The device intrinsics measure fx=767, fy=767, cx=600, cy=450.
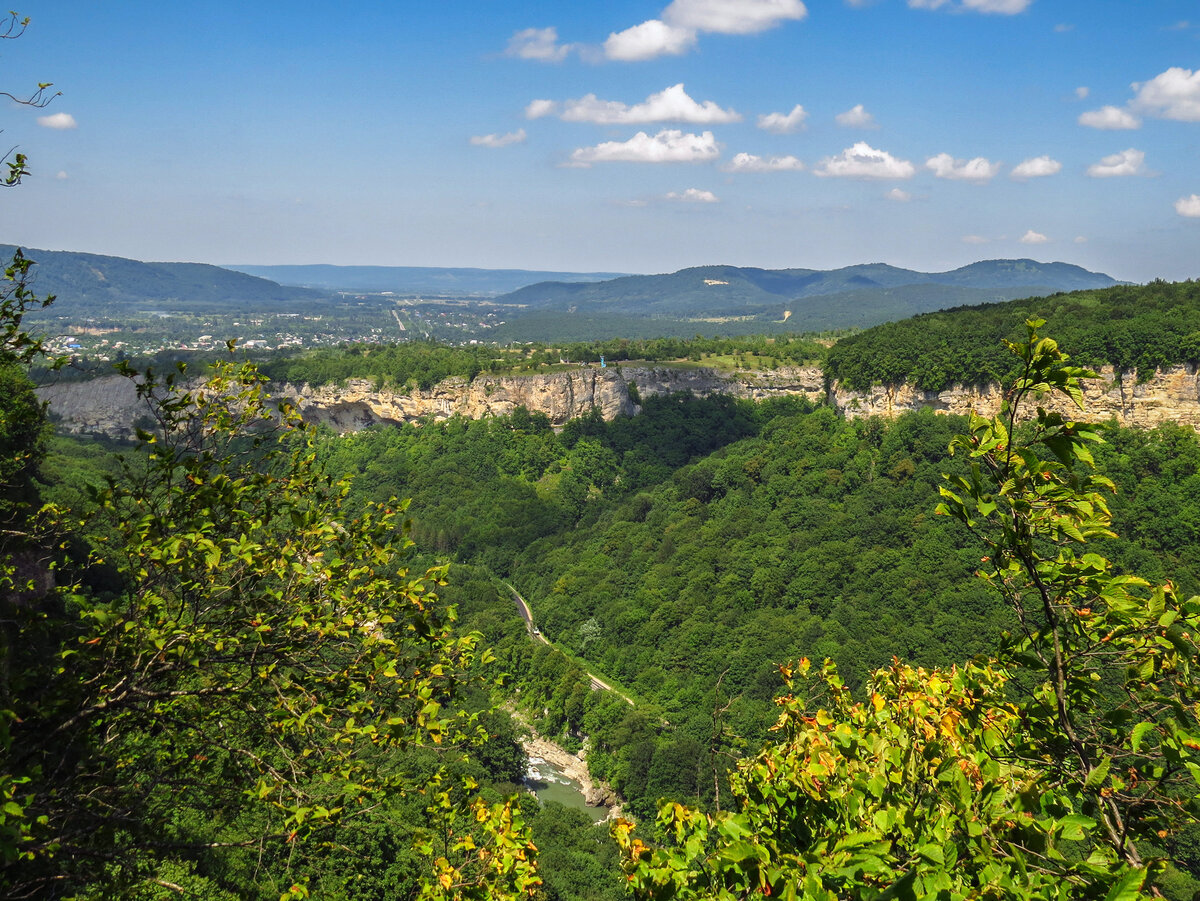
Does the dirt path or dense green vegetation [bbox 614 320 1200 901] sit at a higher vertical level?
dense green vegetation [bbox 614 320 1200 901]

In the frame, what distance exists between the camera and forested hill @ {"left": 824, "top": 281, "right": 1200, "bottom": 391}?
4294cm

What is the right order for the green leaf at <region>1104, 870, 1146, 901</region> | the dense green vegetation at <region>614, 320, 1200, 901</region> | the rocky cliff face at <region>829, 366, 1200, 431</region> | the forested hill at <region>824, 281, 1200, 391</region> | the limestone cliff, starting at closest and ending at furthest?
the green leaf at <region>1104, 870, 1146, 901</region> → the dense green vegetation at <region>614, 320, 1200, 901</region> → the rocky cliff face at <region>829, 366, 1200, 431</region> → the forested hill at <region>824, 281, 1200, 391</region> → the limestone cliff

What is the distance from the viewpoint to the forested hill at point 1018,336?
42.9 metres

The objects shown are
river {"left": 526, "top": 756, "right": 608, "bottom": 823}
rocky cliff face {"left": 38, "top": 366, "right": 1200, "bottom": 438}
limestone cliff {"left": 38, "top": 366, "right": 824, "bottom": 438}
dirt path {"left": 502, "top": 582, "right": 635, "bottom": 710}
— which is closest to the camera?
river {"left": 526, "top": 756, "right": 608, "bottom": 823}

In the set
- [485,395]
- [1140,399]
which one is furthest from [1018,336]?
[485,395]

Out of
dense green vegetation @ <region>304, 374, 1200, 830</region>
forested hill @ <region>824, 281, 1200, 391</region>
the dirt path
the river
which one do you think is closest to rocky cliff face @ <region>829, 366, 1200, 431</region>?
forested hill @ <region>824, 281, 1200, 391</region>

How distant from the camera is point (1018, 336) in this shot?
1898 inches

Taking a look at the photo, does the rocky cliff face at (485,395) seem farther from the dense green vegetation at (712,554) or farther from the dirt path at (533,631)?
the dirt path at (533,631)

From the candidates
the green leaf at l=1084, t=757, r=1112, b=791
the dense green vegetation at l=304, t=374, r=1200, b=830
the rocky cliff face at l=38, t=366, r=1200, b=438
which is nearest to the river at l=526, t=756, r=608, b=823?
the dense green vegetation at l=304, t=374, r=1200, b=830

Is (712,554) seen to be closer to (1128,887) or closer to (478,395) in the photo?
(478,395)

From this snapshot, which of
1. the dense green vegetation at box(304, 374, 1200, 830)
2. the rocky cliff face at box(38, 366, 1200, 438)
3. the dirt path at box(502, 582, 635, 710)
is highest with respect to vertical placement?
the rocky cliff face at box(38, 366, 1200, 438)

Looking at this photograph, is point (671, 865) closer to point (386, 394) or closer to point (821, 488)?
point (821, 488)

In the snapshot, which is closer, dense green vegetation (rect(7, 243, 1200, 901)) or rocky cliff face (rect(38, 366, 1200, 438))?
dense green vegetation (rect(7, 243, 1200, 901))

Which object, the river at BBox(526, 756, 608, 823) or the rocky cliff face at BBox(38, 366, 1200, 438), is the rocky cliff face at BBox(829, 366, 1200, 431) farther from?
the rocky cliff face at BBox(38, 366, 1200, 438)
